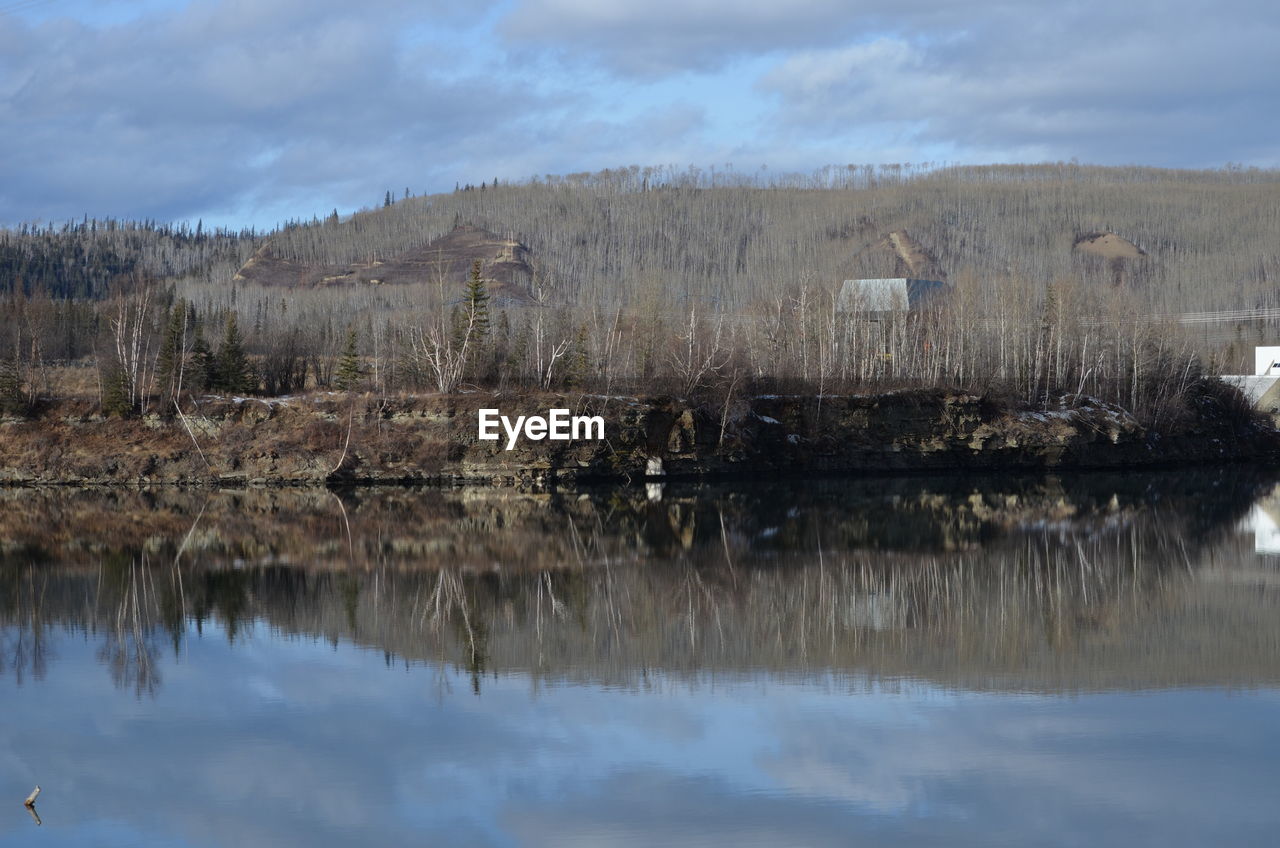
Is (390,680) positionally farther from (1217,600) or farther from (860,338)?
(860,338)

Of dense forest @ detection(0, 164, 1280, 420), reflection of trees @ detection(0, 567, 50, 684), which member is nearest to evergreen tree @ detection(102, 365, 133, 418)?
dense forest @ detection(0, 164, 1280, 420)

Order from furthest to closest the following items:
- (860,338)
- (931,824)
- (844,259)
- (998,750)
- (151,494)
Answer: (844,259) < (860,338) < (151,494) < (998,750) < (931,824)

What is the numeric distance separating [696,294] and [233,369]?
135 ft

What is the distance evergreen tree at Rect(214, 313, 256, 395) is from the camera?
185 feet

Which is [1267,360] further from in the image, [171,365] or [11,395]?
[11,395]

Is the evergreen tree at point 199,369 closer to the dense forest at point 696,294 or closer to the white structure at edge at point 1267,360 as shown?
the dense forest at point 696,294

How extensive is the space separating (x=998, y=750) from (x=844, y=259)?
131795 mm

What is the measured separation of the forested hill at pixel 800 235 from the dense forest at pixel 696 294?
46 centimetres

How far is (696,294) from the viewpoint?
3551 inches

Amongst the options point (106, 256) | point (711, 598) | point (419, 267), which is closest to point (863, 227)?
point (419, 267)

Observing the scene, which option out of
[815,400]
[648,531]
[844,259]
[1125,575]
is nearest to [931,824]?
[1125,575]

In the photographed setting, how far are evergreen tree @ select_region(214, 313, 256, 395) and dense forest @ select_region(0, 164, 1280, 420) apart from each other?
14cm

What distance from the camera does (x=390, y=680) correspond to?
55.2 ft

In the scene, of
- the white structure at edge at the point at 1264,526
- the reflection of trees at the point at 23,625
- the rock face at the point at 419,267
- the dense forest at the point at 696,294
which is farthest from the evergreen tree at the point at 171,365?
the rock face at the point at 419,267
